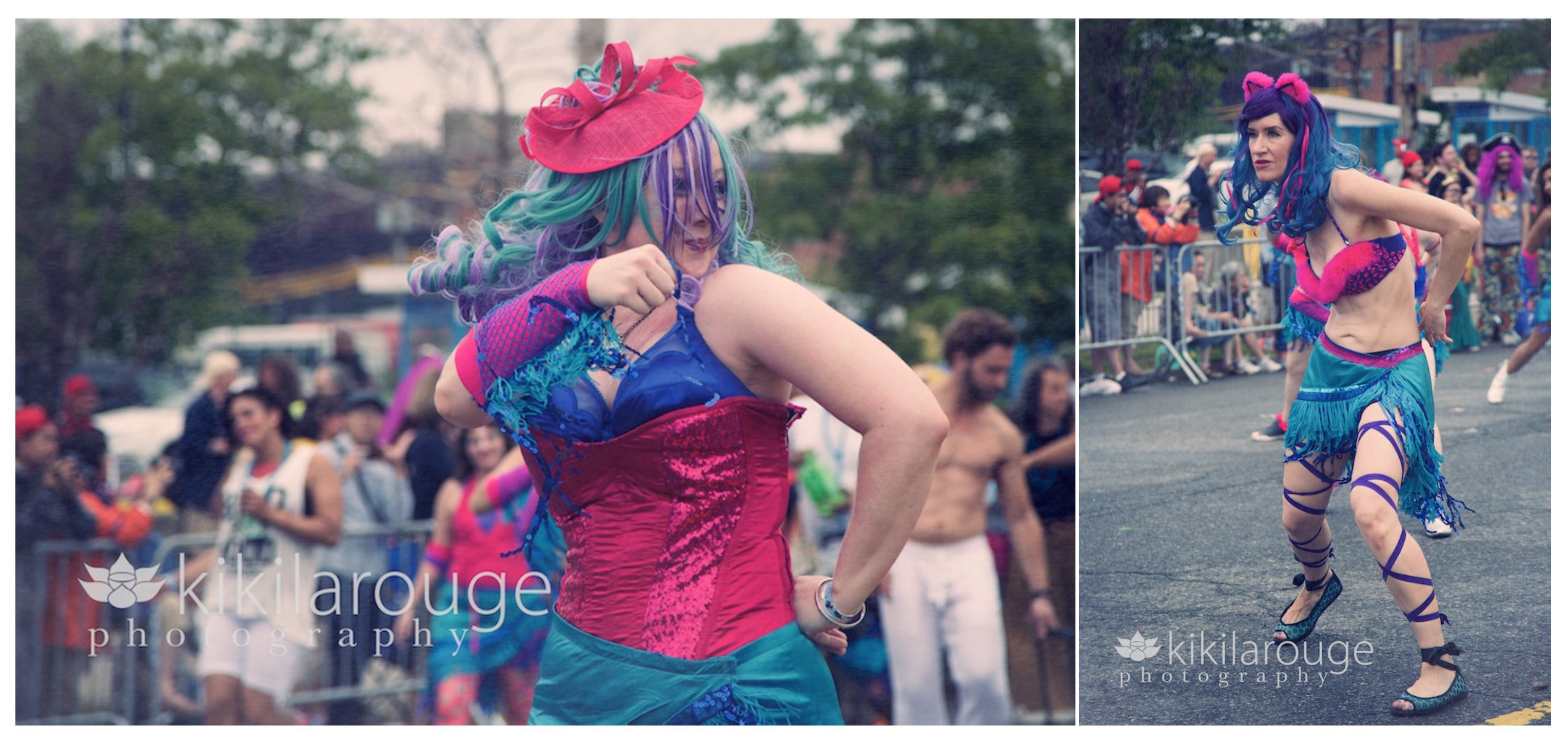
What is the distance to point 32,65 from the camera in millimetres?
4734

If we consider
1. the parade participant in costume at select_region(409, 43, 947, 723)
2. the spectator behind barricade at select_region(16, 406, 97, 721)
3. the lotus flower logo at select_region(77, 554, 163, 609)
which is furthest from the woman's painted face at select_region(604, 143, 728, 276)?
the spectator behind barricade at select_region(16, 406, 97, 721)

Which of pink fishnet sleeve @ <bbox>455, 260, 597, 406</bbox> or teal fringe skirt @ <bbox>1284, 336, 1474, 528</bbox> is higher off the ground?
pink fishnet sleeve @ <bbox>455, 260, 597, 406</bbox>

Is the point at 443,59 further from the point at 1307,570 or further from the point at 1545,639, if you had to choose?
the point at 1545,639

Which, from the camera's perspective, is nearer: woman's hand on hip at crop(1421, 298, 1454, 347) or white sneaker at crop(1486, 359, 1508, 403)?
woman's hand on hip at crop(1421, 298, 1454, 347)

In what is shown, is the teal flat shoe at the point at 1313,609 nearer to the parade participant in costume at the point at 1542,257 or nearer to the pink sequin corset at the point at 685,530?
the parade participant in costume at the point at 1542,257

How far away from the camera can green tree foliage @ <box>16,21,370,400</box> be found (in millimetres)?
4766

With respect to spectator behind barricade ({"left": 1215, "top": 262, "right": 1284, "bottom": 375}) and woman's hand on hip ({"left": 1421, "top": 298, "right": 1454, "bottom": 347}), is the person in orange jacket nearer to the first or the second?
spectator behind barricade ({"left": 1215, "top": 262, "right": 1284, "bottom": 375})

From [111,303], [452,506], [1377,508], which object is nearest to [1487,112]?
[1377,508]

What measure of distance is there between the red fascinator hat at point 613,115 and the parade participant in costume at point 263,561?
2.75 m

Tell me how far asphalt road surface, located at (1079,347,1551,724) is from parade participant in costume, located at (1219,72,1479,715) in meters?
0.17

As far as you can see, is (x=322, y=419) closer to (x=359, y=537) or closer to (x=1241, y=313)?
(x=359, y=537)

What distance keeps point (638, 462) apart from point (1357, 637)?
2.47 m

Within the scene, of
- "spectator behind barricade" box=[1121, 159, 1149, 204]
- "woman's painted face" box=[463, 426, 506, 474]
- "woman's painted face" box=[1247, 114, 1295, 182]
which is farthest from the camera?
"woman's painted face" box=[463, 426, 506, 474]

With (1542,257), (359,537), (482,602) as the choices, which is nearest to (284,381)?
(359,537)
